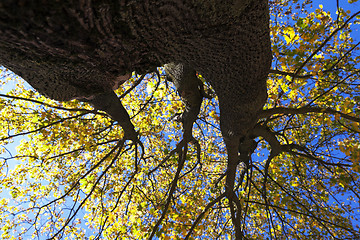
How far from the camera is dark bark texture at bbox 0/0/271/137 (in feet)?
2.87

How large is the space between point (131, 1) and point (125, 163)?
16.8 ft

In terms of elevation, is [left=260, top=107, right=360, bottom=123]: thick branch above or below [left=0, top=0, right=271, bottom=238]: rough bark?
above

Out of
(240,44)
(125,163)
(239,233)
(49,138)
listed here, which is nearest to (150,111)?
(125,163)

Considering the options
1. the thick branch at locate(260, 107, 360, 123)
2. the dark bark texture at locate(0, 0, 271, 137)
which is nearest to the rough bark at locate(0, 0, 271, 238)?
the dark bark texture at locate(0, 0, 271, 137)

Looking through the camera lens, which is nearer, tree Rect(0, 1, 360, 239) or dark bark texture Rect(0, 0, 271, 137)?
dark bark texture Rect(0, 0, 271, 137)

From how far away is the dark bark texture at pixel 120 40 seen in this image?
87 centimetres

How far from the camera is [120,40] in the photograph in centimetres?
116

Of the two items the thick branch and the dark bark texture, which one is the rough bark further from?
the thick branch

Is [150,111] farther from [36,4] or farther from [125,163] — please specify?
[36,4]

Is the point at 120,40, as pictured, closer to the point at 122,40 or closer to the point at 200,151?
the point at 122,40

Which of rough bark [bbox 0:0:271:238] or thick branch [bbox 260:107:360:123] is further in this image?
thick branch [bbox 260:107:360:123]

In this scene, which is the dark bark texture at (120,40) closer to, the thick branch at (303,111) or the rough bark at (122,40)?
the rough bark at (122,40)

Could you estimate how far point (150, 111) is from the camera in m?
5.51

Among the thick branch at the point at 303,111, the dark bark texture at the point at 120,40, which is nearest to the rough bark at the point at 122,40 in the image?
the dark bark texture at the point at 120,40
